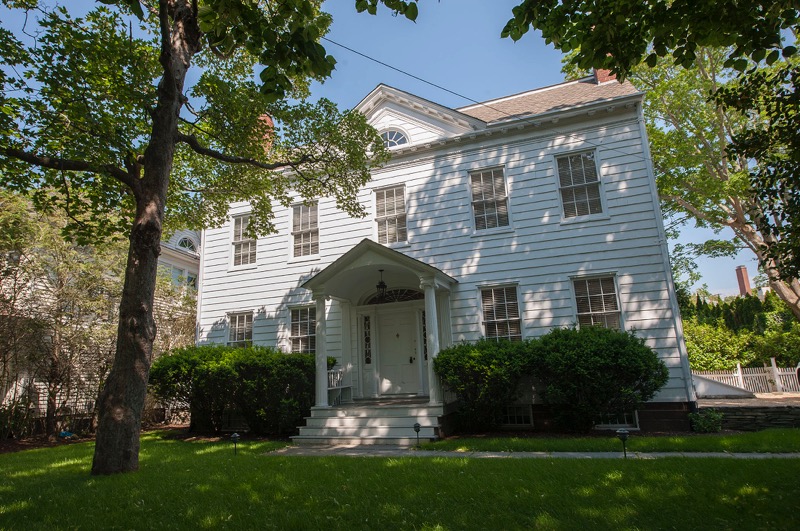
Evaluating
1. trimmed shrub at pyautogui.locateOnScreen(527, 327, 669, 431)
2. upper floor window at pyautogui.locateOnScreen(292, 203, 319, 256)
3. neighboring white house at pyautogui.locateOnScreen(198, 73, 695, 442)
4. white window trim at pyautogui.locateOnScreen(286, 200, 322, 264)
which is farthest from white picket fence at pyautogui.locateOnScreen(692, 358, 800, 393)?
upper floor window at pyautogui.locateOnScreen(292, 203, 319, 256)

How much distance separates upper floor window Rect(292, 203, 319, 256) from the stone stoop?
4.80m

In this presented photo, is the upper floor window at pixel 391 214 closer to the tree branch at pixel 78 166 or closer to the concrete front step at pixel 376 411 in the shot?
the concrete front step at pixel 376 411

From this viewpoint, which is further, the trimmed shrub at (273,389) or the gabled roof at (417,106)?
the gabled roof at (417,106)

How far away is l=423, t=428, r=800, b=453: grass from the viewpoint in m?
7.36

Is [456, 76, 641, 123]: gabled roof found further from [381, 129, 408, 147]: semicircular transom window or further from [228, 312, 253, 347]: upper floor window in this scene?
[228, 312, 253, 347]: upper floor window

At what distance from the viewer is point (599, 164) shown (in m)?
11.4

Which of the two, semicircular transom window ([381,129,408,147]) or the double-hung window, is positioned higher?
semicircular transom window ([381,129,408,147])

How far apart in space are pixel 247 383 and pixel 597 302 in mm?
8293

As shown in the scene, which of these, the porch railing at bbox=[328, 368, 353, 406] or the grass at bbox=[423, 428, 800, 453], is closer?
the grass at bbox=[423, 428, 800, 453]

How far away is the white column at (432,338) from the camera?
10.2 metres

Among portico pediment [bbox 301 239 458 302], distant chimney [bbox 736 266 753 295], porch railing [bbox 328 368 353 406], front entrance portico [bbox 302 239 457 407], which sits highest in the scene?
distant chimney [bbox 736 266 753 295]

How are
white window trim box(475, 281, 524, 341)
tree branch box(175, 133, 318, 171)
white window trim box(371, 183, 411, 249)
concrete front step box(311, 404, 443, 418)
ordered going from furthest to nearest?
white window trim box(371, 183, 411, 249) < white window trim box(475, 281, 524, 341) < concrete front step box(311, 404, 443, 418) < tree branch box(175, 133, 318, 171)

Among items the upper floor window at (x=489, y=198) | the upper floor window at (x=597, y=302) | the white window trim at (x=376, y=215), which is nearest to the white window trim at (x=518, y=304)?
the upper floor window at (x=597, y=302)

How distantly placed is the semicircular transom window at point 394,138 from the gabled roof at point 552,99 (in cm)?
209
